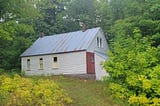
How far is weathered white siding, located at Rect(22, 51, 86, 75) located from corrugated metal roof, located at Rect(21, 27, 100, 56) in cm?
56

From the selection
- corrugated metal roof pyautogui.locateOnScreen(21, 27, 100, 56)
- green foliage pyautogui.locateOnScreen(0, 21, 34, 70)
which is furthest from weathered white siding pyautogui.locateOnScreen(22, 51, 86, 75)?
green foliage pyautogui.locateOnScreen(0, 21, 34, 70)

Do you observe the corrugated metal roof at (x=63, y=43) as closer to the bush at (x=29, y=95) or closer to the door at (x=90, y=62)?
the door at (x=90, y=62)

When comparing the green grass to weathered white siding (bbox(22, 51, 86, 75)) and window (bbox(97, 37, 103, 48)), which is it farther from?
window (bbox(97, 37, 103, 48))

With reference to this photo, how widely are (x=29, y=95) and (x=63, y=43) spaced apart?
69.0 feet

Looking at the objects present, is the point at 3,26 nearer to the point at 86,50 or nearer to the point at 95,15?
the point at 86,50

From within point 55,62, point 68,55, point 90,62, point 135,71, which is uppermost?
point 68,55

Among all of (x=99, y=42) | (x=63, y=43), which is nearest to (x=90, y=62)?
(x=99, y=42)

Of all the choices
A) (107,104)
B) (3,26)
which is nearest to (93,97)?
(107,104)

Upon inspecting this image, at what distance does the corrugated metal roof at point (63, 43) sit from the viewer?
3234 cm

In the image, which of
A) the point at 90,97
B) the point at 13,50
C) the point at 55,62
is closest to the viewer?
the point at 90,97

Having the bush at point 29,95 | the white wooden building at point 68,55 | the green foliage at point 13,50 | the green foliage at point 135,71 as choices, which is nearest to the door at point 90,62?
the white wooden building at point 68,55

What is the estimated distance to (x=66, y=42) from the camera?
34.3m

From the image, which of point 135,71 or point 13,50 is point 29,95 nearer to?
point 135,71

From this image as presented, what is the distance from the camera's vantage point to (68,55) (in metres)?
32.2
